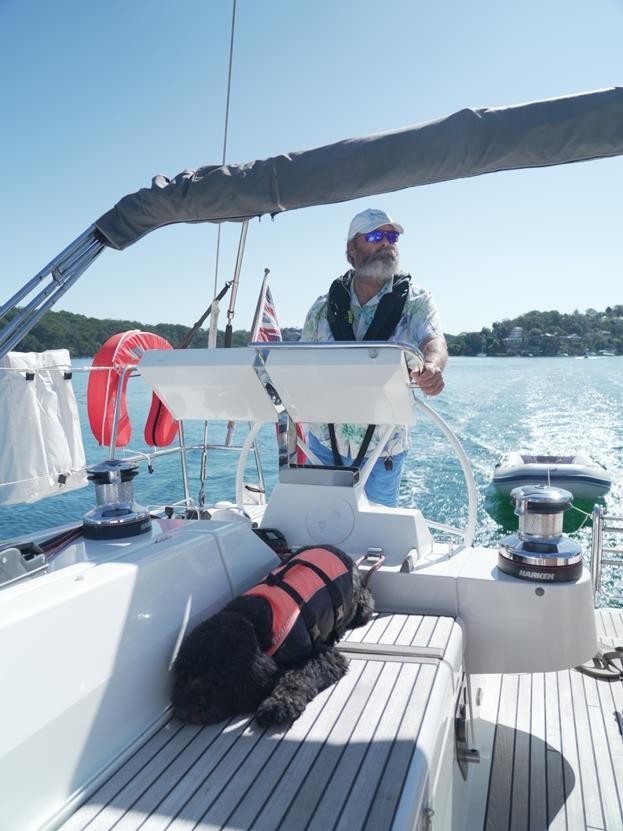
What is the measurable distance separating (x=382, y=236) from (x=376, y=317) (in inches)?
11.7

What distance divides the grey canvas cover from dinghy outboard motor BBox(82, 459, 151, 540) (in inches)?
32.3

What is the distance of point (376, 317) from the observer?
2.33 meters

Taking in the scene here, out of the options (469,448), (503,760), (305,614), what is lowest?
(469,448)

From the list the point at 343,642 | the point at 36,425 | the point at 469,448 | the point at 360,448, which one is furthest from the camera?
the point at 469,448

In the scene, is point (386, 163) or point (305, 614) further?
point (386, 163)

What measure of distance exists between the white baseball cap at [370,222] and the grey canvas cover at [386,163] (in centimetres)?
49

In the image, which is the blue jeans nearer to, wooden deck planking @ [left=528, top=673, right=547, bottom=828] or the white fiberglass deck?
wooden deck planking @ [left=528, top=673, right=547, bottom=828]

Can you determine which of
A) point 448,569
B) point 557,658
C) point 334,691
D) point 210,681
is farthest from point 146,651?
point 557,658

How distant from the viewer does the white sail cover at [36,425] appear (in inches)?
142

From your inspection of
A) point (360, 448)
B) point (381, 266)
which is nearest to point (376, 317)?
point (381, 266)

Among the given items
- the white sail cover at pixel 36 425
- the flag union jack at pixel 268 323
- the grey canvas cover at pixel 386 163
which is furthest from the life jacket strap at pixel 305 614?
the white sail cover at pixel 36 425

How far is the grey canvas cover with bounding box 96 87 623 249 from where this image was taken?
1.47m

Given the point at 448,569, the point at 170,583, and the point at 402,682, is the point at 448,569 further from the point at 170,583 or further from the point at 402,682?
the point at 170,583

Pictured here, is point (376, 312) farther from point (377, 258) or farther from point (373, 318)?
point (377, 258)
